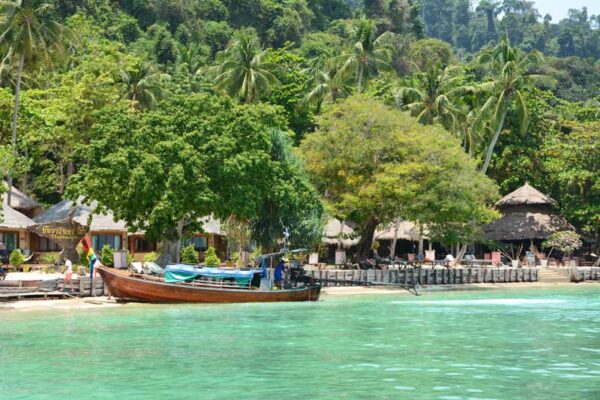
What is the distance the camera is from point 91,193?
41.2 m

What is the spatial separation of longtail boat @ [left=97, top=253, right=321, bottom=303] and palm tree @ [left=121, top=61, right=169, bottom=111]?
25.3 meters

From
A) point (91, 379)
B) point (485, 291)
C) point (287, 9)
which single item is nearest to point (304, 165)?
point (485, 291)

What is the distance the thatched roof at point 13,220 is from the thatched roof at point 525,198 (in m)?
32.1

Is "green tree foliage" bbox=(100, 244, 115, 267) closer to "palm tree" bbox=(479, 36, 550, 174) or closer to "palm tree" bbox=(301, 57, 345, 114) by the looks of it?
"palm tree" bbox=(301, 57, 345, 114)

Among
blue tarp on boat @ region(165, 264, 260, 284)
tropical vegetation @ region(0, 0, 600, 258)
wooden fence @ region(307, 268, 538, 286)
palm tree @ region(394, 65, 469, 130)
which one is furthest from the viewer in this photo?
palm tree @ region(394, 65, 469, 130)

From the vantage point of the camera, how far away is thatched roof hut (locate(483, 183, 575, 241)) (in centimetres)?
6147

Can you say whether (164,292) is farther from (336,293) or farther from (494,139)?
(494,139)

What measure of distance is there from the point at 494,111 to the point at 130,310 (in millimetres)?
35759

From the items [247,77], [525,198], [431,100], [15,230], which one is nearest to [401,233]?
[525,198]

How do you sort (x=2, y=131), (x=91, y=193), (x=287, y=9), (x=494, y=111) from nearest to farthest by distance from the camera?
(x=91, y=193) < (x=2, y=131) < (x=494, y=111) < (x=287, y=9)

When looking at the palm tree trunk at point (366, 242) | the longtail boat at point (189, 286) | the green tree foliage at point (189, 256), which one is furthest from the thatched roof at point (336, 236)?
the longtail boat at point (189, 286)

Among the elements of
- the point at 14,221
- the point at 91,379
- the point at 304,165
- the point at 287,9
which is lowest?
the point at 91,379

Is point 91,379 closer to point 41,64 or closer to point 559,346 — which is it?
point 559,346

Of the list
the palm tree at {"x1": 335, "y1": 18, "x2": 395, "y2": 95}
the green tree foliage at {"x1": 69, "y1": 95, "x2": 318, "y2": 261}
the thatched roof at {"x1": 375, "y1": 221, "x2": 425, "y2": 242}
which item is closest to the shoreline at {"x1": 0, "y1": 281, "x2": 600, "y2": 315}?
the green tree foliage at {"x1": 69, "y1": 95, "x2": 318, "y2": 261}
